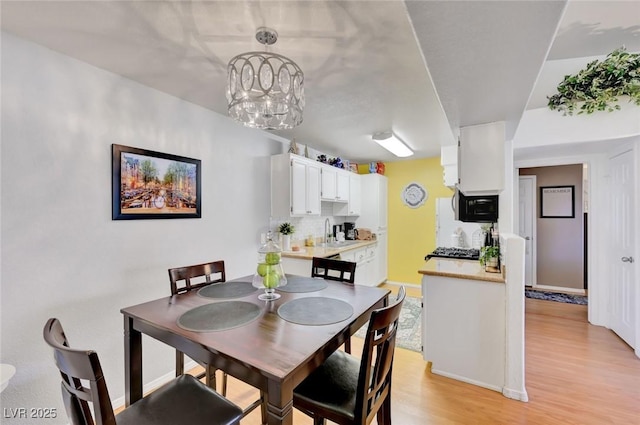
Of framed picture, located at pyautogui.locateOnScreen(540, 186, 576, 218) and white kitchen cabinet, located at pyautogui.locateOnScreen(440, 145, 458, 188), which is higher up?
white kitchen cabinet, located at pyautogui.locateOnScreen(440, 145, 458, 188)

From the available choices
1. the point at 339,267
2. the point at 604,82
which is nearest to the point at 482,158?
the point at 604,82

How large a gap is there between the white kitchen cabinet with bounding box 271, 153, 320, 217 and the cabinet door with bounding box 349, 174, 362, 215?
4.44ft

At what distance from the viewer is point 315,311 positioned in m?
1.51

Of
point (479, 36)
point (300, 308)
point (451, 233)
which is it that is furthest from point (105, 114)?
point (451, 233)

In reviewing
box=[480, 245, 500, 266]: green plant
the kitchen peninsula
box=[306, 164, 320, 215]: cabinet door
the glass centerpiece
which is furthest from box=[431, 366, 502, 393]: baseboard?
box=[306, 164, 320, 215]: cabinet door

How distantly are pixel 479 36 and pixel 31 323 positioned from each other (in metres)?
2.87

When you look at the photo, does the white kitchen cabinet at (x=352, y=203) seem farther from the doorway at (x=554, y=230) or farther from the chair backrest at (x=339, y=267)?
the doorway at (x=554, y=230)

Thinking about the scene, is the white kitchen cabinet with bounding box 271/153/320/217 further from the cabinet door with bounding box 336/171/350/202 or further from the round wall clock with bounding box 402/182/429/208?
the round wall clock with bounding box 402/182/429/208

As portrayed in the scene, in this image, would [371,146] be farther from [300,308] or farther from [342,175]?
[300,308]

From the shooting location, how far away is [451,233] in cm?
461

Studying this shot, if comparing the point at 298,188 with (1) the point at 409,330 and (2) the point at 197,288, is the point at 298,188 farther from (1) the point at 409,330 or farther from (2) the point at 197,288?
(1) the point at 409,330

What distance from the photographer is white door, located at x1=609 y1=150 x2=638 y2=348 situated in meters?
2.77

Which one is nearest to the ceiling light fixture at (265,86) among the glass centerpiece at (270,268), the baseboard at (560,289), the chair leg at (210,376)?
the glass centerpiece at (270,268)

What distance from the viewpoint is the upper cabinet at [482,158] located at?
2.13m
